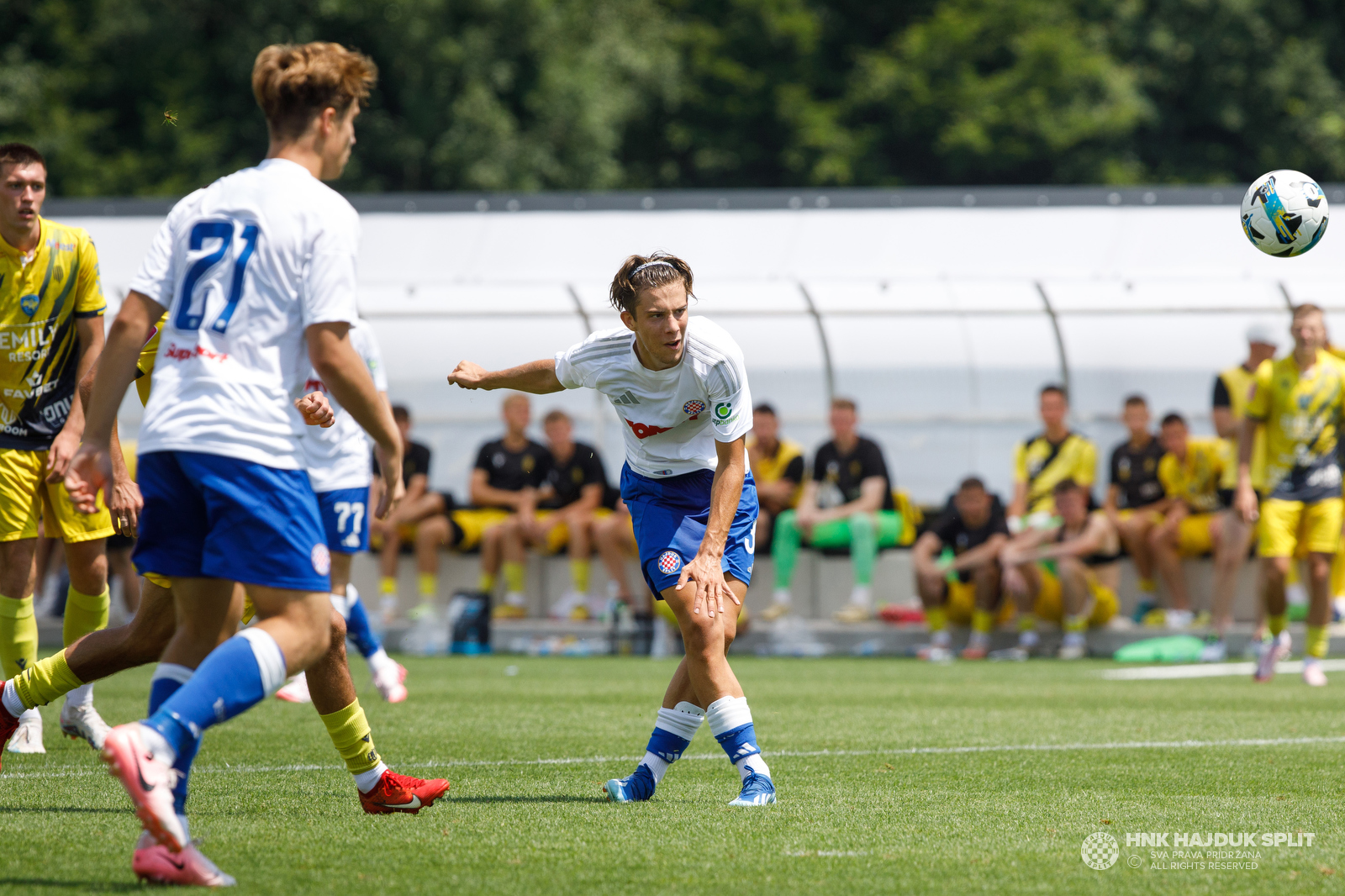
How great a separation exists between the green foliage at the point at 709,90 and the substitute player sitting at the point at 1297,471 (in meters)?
19.8

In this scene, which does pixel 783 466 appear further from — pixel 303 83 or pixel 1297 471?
pixel 303 83

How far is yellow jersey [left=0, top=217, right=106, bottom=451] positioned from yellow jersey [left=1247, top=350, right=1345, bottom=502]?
24.5ft

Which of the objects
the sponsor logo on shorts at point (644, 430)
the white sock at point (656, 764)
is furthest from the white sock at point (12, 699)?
the sponsor logo on shorts at point (644, 430)

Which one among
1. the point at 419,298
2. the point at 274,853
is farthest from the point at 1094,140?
the point at 274,853

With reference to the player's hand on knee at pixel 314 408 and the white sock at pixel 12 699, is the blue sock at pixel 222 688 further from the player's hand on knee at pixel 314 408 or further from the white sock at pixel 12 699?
the white sock at pixel 12 699

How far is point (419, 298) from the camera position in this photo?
1584cm

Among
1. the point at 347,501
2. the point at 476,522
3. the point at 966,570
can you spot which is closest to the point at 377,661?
the point at 347,501

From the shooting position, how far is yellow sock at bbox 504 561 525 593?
1434 centimetres

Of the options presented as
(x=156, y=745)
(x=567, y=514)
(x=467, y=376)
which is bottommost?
(x=156, y=745)

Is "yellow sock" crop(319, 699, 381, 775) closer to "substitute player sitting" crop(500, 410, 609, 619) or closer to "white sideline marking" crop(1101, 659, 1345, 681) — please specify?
"white sideline marking" crop(1101, 659, 1345, 681)

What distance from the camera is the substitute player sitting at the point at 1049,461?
46.0 ft

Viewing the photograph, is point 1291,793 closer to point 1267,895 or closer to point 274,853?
point 1267,895

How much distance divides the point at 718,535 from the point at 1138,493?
384 inches

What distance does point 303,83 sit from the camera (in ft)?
13.1
